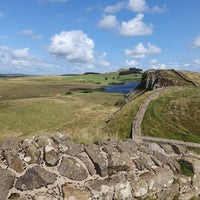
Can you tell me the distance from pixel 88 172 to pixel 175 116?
27781 mm

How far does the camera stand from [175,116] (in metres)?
34.5

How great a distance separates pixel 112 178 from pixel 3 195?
2.92 metres

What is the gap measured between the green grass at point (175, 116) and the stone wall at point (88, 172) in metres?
19.8

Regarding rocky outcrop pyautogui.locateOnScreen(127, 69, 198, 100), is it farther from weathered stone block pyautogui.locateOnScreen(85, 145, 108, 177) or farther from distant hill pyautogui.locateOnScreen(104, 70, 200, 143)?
weathered stone block pyautogui.locateOnScreen(85, 145, 108, 177)

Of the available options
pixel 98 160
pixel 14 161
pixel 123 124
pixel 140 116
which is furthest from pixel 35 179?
pixel 140 116

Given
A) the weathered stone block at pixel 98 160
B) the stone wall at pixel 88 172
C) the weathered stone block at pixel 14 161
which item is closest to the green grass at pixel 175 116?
the stone wall at pixel 88 172

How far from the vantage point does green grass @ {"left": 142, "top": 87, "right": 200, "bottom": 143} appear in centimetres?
3022

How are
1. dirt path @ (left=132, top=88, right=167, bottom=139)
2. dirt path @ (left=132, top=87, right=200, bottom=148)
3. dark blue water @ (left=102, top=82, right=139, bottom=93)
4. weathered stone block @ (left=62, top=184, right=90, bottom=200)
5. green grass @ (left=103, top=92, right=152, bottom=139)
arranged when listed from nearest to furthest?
weathered stone block @ (left=62, top=184, right=90, bottom=200) → dirt path @ (left=132, top=87, right=200, bottom=148) → dirt path @ (left=132, top=88, right=167, bottom=139) → green grass @ (left=103, top=92, right=152, bottom=139) → dark blue water @ (left=102, top=82, right=139, bottom=93)

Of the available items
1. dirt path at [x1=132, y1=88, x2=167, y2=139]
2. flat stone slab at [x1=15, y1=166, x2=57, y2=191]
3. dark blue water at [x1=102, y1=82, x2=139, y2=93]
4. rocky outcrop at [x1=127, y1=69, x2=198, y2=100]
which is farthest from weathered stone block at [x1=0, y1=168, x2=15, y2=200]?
dark blue water at [x1=102, y1=82, x2=139, y2=93]

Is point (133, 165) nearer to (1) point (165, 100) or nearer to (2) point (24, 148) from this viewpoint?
(2) point (24, 148)

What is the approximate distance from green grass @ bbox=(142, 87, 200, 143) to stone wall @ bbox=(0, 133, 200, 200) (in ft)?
65.0

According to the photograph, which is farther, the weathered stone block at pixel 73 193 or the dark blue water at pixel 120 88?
the dark blue water at pixel 120 88

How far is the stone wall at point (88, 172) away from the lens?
Result: 288 inches

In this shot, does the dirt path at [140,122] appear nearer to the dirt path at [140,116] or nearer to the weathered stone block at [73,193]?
the dirt path at [140,116]
